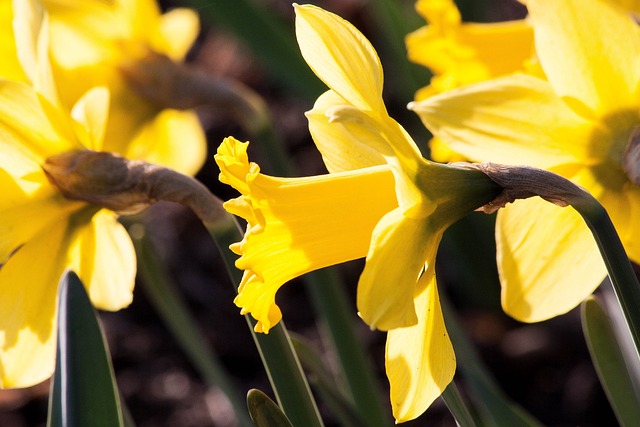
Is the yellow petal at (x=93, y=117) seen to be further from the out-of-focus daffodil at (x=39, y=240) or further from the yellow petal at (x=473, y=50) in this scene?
the yellow petal at (x=473, y=50)

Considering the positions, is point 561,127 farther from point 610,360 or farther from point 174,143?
point 174,143

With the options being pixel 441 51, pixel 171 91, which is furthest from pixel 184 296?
pixel 441 51

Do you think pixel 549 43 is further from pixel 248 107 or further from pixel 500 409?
pixel 248 107

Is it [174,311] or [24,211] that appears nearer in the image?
[24,211]

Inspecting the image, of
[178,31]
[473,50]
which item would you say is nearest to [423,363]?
[473,50]

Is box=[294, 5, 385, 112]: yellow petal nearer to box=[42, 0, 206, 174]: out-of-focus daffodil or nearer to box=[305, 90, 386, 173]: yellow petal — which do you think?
box=[305, 90, 386, 173]: yellow petal

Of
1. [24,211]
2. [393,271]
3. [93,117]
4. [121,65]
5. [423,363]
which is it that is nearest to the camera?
[393,271]

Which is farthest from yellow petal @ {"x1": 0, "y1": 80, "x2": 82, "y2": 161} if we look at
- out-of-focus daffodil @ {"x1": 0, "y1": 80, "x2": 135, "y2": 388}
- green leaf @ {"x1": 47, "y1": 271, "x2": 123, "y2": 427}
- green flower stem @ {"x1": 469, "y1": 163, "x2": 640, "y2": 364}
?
green flower stem @ {"x1": 469, "y1": 163, "x2": 640, "y2": 364}
